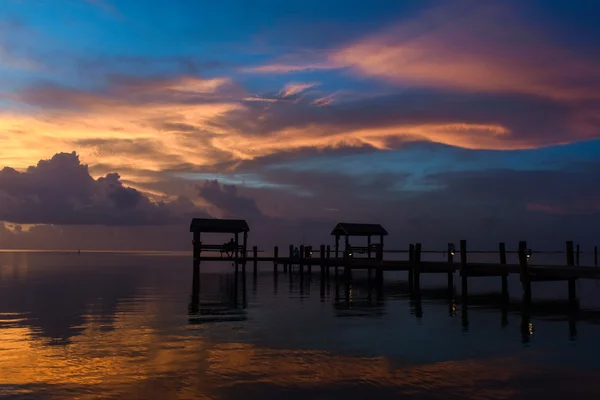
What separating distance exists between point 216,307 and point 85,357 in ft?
43.7

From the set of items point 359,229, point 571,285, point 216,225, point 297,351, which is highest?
point 216,225

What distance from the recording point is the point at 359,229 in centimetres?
5397

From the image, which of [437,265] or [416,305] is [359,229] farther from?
[416,305]

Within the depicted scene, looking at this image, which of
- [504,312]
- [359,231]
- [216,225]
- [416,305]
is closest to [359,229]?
[359,231]

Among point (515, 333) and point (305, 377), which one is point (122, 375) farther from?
point (515, 333)

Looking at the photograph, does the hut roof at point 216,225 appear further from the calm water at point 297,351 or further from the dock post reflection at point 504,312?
the dock post reflection at point 504,312

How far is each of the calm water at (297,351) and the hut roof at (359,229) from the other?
23450 millimetres

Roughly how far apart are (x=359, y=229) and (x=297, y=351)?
38.1 metres

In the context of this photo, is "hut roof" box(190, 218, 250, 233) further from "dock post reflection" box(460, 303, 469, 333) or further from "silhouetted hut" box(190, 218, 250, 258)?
"dock post reflection" box(460, 303, 469, 333)

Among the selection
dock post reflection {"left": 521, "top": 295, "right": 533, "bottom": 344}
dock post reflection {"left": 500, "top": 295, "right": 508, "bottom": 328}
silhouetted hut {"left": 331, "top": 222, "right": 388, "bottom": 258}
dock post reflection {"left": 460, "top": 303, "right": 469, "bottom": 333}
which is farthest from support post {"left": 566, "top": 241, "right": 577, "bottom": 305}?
silhouetted hut {"left": 331, "top": 222, "right": 388, "bottom": 258}

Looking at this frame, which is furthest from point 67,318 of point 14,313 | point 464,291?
point 464,291

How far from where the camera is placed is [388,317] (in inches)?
946

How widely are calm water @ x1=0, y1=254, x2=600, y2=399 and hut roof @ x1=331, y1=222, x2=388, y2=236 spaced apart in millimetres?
23450

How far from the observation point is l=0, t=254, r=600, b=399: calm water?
12.3 metres
